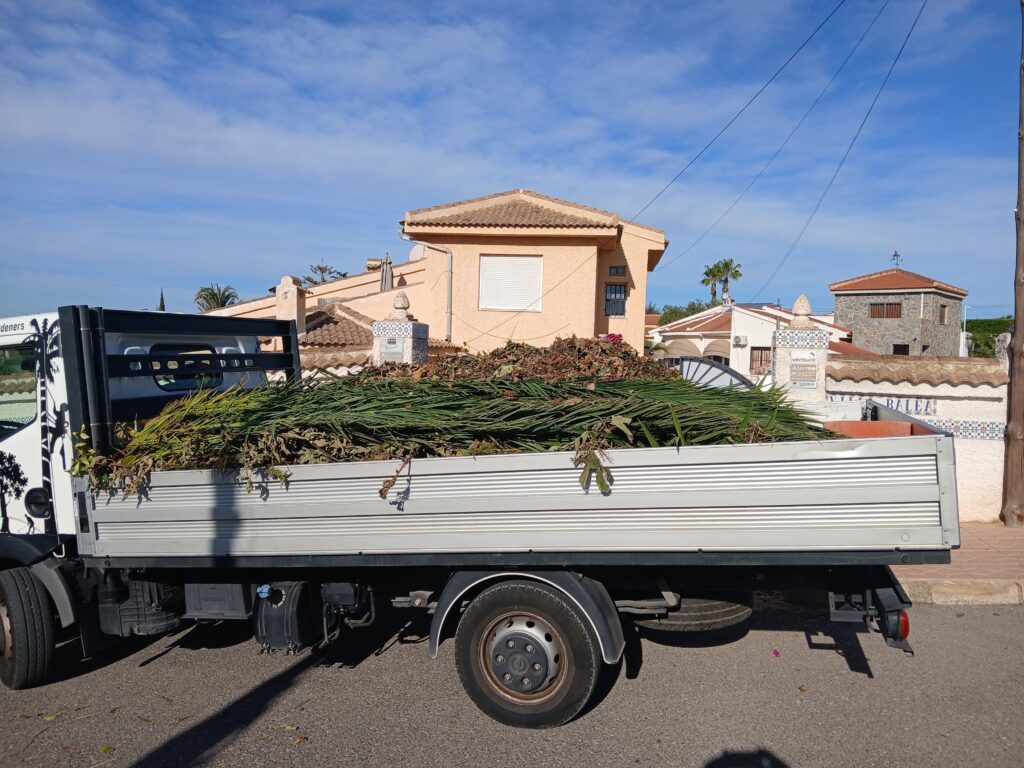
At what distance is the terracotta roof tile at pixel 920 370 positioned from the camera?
818 cm

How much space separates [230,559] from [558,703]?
1890 mm

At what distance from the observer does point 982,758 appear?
10.9 ft

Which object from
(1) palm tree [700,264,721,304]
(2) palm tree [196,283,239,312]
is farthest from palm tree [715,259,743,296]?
(2) palm tree [196,283,239,312]

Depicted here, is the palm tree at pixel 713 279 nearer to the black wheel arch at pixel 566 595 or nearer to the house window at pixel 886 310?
the house window at pixel 886 310

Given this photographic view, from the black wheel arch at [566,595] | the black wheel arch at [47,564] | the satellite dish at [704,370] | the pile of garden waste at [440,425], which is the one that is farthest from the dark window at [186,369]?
the satellite dish at [704,370]

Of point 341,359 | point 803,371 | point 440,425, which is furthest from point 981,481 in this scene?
point 341,359

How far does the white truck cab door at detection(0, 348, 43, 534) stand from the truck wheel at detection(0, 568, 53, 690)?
306 mm

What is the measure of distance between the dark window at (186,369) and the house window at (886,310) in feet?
136

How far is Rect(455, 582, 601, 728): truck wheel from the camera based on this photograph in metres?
3.56

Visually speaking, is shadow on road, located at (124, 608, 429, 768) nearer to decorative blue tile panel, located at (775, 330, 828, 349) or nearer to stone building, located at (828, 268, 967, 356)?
decorative blue tile panel, located at (775, 330, 828, 349)

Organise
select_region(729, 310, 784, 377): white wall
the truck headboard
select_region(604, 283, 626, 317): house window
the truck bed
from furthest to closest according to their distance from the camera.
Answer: select_region(729, 310, 784, 377): white wall
select_region(604, 283, 626, 317): house window
the truck headboard
the truck bed

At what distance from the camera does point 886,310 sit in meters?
39.6

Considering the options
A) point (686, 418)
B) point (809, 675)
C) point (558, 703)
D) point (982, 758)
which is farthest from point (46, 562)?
point (982, 758)

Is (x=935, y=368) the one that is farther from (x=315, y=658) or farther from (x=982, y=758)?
(x=315, y=658)
